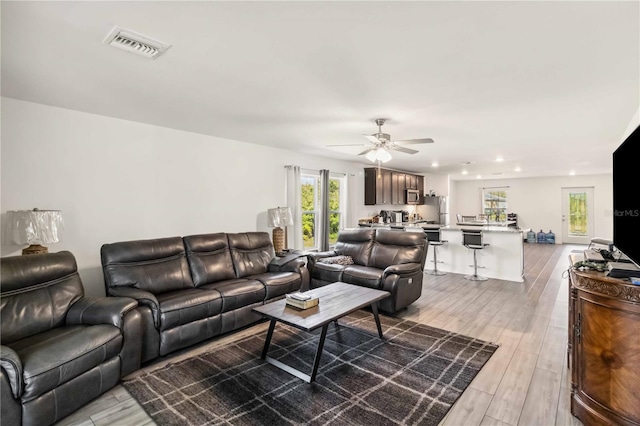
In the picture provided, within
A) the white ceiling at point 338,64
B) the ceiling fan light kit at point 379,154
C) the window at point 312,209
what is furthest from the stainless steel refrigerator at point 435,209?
the ceiling fan light kit at point 379,154

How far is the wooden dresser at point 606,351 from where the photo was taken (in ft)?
5.75

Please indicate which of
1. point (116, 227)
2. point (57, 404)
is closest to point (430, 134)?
point (116, 227)

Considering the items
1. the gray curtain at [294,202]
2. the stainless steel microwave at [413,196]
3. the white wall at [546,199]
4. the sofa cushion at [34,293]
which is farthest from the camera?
the white wall at [546,199]

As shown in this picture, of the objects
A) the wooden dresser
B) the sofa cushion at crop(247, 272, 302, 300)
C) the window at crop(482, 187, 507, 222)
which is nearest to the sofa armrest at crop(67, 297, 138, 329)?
the sofa cushion at crop(247, 272, 302, 300)

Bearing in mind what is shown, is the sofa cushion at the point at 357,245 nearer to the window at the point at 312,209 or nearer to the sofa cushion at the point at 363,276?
the sofa cushion at the point at 363,276

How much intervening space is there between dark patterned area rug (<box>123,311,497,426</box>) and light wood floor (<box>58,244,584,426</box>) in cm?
12

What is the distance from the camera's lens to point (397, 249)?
4613mm

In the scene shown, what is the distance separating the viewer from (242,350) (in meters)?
3.03

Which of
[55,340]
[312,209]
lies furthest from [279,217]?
[55,340]

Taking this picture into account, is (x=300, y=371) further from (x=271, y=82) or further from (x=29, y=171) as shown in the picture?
(x=29, y=171)

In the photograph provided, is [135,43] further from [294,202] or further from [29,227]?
[294,202]

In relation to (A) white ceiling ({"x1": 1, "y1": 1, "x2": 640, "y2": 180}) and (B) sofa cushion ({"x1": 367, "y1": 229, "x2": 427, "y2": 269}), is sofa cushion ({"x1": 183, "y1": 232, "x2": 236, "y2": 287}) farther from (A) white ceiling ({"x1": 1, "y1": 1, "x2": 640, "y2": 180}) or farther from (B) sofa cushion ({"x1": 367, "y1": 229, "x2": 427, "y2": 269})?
(B) sofa cushion ({"x1": 367, "y1": 229, "x2": 427, "y2": 269})

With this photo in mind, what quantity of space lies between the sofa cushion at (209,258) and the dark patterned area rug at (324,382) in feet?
3.19

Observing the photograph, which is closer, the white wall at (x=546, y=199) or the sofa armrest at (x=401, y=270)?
the sofa armrest at (x=401, y=270)
